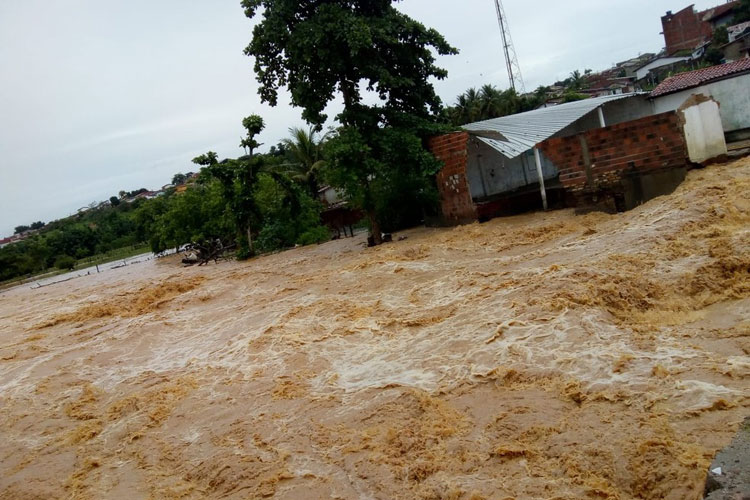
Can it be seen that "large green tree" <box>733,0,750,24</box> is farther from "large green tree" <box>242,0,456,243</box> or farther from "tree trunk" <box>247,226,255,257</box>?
"tree trunk" <box>247,226,255,257</box>

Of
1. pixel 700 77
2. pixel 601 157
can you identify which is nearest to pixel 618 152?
pixel 601 157

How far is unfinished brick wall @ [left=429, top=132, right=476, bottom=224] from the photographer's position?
15.4 m

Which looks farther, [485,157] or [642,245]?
[485,157]

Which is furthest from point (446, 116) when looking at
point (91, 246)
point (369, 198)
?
point (91, 246)

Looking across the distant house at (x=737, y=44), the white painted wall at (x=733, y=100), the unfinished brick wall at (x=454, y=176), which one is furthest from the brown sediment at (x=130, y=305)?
the distant house at (x=737, y=44)

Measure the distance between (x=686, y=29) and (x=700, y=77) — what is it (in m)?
37.2

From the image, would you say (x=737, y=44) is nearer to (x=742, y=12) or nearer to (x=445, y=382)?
(x=742, y=12)

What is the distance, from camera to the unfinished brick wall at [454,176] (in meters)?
15.4

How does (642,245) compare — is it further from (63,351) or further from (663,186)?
(63,351)

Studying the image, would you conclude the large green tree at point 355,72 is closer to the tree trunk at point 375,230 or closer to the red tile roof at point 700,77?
the tree trunk at point 375,230

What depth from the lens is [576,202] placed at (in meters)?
13.1

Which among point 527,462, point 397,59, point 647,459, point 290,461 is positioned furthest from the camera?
point 397,59

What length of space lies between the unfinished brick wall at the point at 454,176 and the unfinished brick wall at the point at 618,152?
9.88 feet

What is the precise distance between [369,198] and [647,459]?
12614mm
